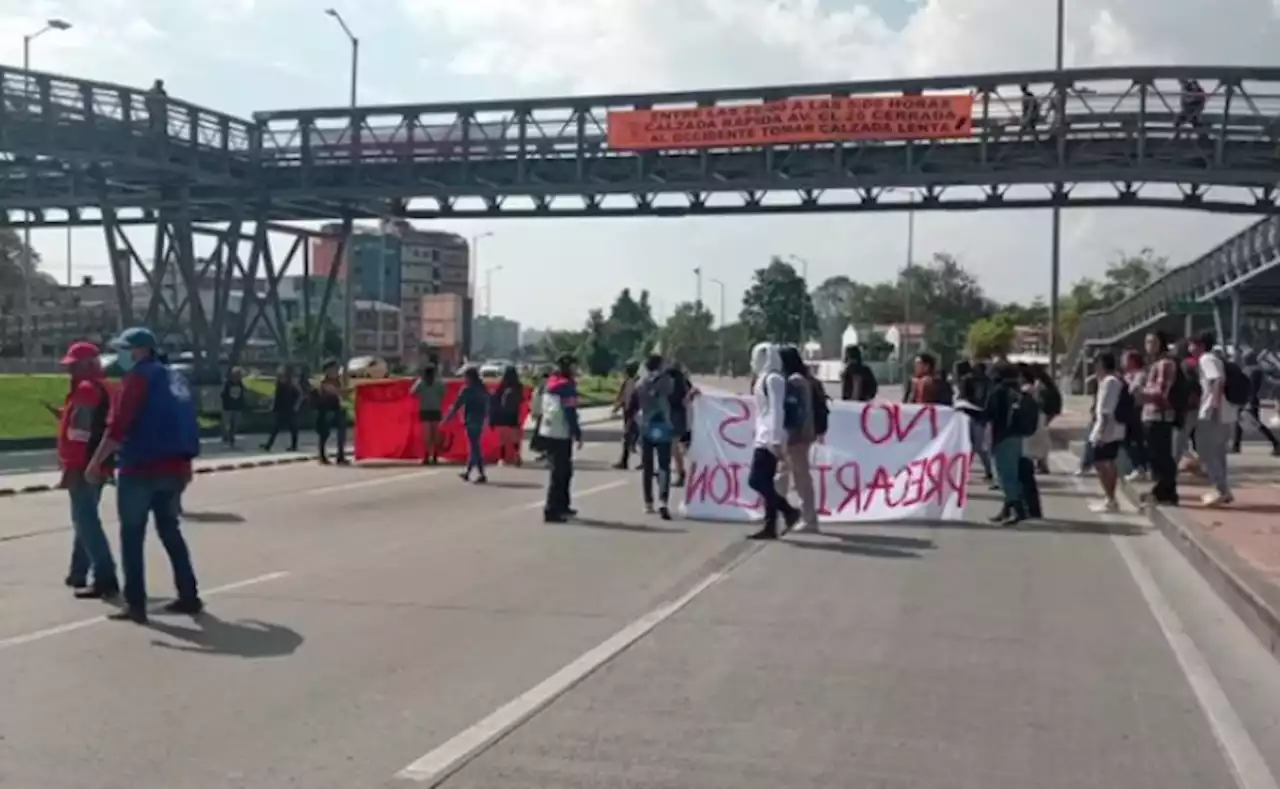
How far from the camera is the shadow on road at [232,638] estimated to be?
8.64 meters

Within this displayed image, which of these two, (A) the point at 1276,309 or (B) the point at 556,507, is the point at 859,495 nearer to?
(B) the point at 556,507

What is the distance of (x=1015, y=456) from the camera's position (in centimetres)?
1636

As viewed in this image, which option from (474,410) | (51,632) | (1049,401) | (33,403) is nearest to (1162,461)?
(1049,401)

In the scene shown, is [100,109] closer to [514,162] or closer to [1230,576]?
[514,162]

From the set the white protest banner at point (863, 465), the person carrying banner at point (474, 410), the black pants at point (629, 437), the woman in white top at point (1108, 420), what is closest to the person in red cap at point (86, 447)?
the white protest banner at point (863, 465)

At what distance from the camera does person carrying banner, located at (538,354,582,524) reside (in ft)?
52.0

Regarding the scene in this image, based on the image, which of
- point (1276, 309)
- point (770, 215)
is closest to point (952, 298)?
point (1276, 309)

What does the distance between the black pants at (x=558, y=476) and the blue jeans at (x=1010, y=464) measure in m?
4.53

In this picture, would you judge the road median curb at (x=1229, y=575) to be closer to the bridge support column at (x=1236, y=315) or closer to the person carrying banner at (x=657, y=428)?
the person carrying banner at (x=657, y=428)

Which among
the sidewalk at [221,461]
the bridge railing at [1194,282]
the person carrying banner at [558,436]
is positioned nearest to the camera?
the person carrying banner at [558,436]

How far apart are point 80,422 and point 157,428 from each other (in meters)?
1.20

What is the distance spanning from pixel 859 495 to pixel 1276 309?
3839cm

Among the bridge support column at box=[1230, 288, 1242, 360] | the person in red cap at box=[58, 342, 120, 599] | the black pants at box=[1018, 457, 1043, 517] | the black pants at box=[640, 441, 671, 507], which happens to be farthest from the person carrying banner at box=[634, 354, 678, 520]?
the bridge support column at box=[1230, 288, 1242, 360]

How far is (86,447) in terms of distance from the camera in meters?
10.3
